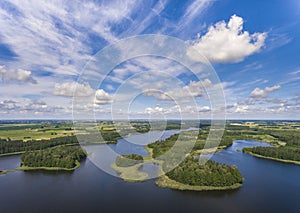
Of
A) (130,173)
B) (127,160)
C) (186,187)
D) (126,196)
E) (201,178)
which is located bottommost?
(126,196)

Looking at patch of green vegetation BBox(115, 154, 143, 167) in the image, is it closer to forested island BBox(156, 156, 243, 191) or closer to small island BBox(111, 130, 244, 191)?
small island BBox(111, 130, 244, 191)

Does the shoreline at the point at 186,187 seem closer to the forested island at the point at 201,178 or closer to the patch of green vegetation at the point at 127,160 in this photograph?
the forested island at the point at 201,178

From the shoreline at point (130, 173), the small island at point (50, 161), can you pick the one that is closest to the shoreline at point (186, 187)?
the shoreline at point (130, 173)

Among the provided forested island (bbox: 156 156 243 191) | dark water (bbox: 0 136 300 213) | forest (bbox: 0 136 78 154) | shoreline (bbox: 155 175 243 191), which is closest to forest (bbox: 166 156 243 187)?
forested island (bbox: 156 156 243 191)

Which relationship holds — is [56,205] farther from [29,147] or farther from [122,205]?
[29,147]

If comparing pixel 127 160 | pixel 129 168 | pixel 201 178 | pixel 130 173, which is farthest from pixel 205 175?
pixel 127 160

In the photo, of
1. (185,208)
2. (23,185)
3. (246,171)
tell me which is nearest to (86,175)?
(23,185)

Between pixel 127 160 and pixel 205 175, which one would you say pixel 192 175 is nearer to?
pixel 205 175

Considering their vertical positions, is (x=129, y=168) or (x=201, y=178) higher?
(x=201, y=178)
